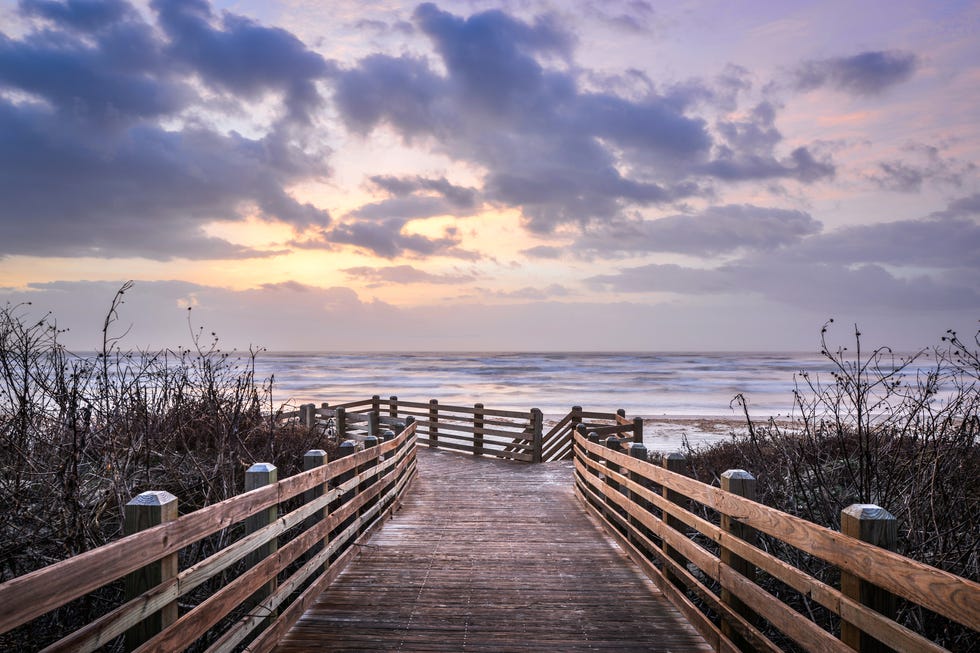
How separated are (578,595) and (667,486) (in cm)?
120

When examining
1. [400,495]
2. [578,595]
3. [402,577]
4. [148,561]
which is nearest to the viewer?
[148,561]

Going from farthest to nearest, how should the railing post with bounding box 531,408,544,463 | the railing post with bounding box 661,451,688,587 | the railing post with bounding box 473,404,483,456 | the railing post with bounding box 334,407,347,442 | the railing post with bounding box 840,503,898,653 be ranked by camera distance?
the railing post with bounding box 473,404,483,456
the railing post with bounding box 334,407,347,442
the railing post with bounding box 531,408,544,463
the railing post with bounding box 661,451,688,587
the railing post with bounding box 840,503,898,653

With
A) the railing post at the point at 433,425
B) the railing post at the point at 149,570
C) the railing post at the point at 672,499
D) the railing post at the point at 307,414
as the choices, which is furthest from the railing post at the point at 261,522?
the railing post at the point at 433,425

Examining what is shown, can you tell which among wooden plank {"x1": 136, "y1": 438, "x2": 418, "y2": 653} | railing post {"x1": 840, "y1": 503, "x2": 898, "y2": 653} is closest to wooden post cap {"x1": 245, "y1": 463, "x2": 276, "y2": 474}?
wooden plank {"x1": 136, "y1": 438, "x2": 418, "y2": 653}

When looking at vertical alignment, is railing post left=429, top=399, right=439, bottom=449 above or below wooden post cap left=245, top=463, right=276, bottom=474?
below

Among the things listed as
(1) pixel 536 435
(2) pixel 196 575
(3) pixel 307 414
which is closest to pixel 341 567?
(2) pixel 196 575

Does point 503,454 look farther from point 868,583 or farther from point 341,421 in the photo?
point 868,583

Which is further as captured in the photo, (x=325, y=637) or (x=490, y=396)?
(x=490, y=396)

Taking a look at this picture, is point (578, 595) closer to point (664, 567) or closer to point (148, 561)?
point (664, 567)

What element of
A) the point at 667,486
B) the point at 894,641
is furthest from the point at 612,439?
the point at 894,641

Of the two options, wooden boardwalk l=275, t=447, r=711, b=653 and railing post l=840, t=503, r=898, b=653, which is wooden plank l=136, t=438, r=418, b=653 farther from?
railing post l=840, t=503, r=898, b=653

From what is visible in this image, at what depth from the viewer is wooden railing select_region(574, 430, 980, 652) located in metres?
2.41

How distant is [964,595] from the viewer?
218 centimetres

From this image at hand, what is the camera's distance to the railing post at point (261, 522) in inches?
162
